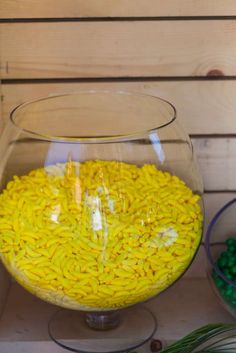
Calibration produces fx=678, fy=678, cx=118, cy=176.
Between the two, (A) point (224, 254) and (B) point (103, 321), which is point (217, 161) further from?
(B) point (103, 321)

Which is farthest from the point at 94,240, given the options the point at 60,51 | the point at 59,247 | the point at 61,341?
the point at 60,51

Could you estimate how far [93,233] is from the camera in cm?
80

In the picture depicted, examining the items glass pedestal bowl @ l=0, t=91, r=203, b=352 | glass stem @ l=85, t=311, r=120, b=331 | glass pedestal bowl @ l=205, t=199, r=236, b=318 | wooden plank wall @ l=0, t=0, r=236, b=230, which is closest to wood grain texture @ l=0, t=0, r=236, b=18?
wooden plank wall @ l=0, t=0, r=236, b=230

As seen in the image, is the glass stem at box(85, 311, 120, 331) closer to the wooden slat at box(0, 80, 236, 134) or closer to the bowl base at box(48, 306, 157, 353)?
the bowl base at box(48, 306, 157, 353)

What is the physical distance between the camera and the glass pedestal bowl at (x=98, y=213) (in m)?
0.80

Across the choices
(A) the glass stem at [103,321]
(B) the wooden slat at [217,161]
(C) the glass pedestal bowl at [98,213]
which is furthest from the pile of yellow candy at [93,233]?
(B) the wooden slat at [217,161]

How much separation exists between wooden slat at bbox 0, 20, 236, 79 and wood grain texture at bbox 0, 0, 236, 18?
0.01 m

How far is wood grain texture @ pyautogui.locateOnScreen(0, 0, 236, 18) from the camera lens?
3.17 feet

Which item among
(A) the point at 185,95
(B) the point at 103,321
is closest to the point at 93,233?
(B) the point at 103,321

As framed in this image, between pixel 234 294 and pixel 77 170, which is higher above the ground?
pixel 77 170

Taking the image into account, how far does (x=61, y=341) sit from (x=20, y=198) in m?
0.23

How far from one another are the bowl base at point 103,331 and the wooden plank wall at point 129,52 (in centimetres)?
29

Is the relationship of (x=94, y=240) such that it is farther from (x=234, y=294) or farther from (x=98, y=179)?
(x=234, y=294)

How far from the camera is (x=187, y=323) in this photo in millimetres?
970
